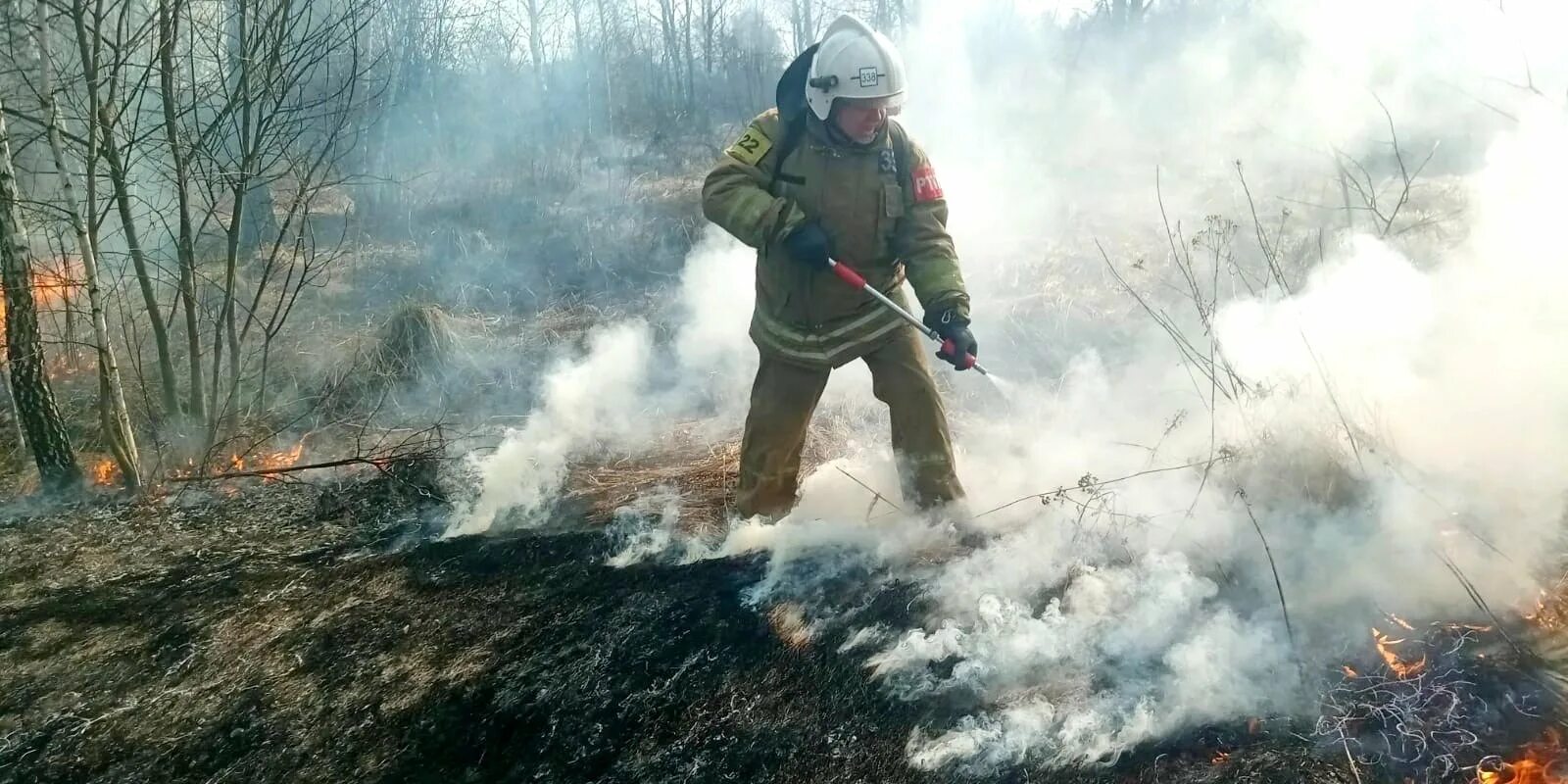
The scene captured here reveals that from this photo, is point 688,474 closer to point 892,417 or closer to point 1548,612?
point 892,417

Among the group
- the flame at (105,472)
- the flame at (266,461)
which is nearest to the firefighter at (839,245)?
the flame at (266,461)

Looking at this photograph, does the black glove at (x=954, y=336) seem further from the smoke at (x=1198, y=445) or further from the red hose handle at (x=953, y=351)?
the smoke at (x=1198, y=445)

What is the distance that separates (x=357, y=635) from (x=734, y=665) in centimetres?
147

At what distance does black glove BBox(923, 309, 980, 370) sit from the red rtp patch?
450 mm

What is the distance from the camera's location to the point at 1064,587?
3.03 metres

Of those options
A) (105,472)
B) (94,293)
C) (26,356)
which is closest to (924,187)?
(94,293)

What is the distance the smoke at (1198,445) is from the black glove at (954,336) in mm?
623

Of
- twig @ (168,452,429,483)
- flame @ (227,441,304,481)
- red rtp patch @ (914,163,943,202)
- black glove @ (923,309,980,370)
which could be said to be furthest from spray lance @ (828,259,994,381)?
flame @ (227,441,304,481)

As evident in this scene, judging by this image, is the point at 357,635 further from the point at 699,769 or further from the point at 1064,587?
the point at 1064,587

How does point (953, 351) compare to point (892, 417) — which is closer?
point (953, 351)

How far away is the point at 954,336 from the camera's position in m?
3.49

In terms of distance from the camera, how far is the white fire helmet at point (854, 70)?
3.18 metres

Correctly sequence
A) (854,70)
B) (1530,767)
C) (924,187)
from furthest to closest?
(924,187) < (854,70) < (1530,767)

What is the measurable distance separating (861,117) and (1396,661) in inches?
94.1
